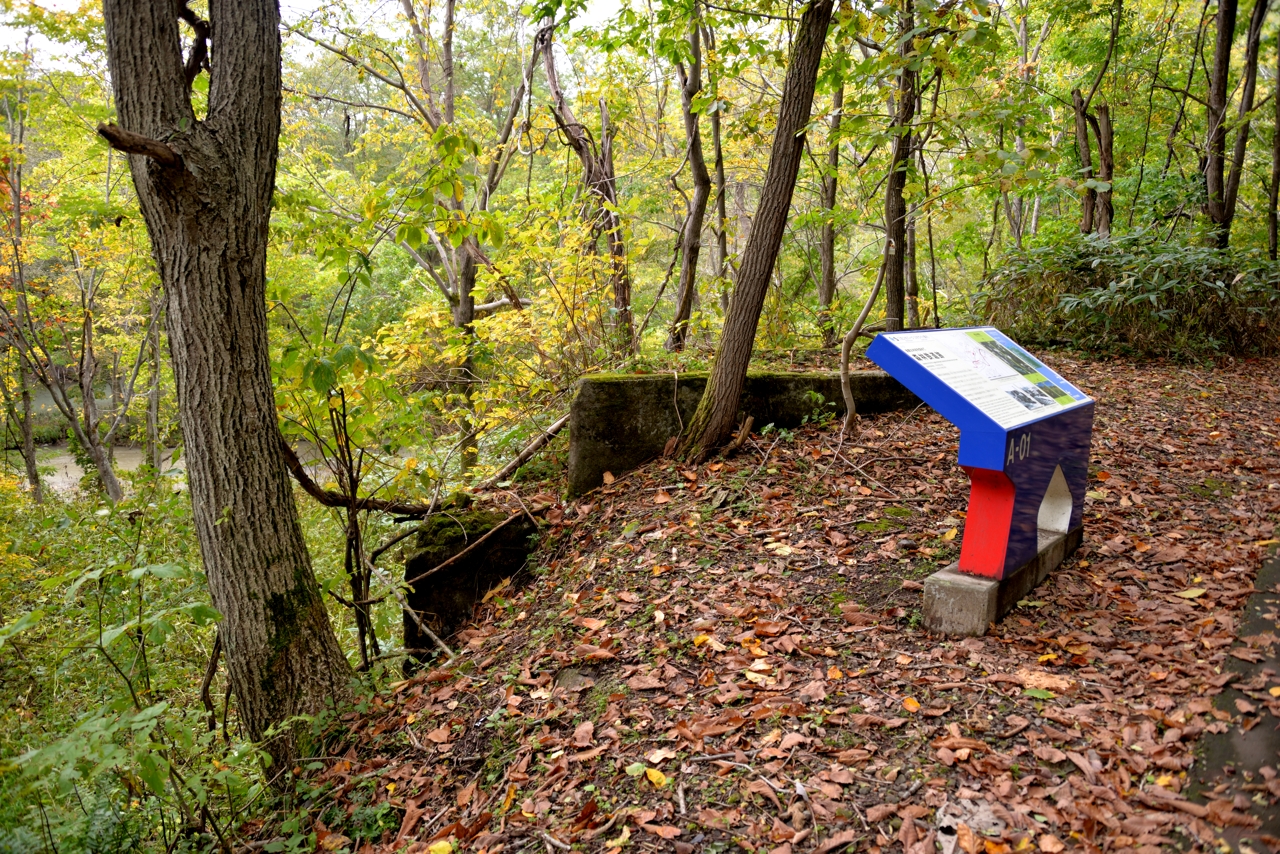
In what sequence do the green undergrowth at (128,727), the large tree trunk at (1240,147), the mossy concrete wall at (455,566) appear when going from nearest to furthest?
1. the green undergrowth at (128,727)
2. the mossy concrete wall at (455,566)
3. the large tree trunk at (1240,147)

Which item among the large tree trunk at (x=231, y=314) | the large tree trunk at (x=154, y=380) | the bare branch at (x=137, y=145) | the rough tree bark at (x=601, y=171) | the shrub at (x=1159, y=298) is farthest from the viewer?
the large tree trunk at (x=154, y=380)

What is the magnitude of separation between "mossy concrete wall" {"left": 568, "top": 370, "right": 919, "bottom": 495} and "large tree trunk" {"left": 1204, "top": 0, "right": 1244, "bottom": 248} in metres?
7.15

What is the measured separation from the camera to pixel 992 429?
2994mm

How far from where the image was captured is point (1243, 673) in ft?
8.59

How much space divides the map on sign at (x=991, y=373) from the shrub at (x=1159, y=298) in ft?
18.4

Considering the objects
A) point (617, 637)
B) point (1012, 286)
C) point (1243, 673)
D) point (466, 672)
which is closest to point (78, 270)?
point (466, 672)

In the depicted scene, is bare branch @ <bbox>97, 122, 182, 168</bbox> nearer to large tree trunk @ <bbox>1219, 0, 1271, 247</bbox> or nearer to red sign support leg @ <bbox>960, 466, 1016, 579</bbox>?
red sign support leg @ <bbox>960, 466, 1016, 579</bbox>

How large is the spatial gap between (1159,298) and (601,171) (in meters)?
6.53

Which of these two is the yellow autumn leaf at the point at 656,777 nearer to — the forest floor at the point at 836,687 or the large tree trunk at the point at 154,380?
the forest floor at the point at 836,687

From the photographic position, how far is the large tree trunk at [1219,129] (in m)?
8.95

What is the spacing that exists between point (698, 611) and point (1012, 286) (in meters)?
7.81

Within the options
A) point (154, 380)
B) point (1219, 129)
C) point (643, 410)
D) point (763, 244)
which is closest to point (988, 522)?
point (763, 244)

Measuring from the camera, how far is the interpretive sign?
3.06 meters

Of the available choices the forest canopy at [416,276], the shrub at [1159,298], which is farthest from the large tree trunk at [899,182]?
the shrub at [1159,298]
